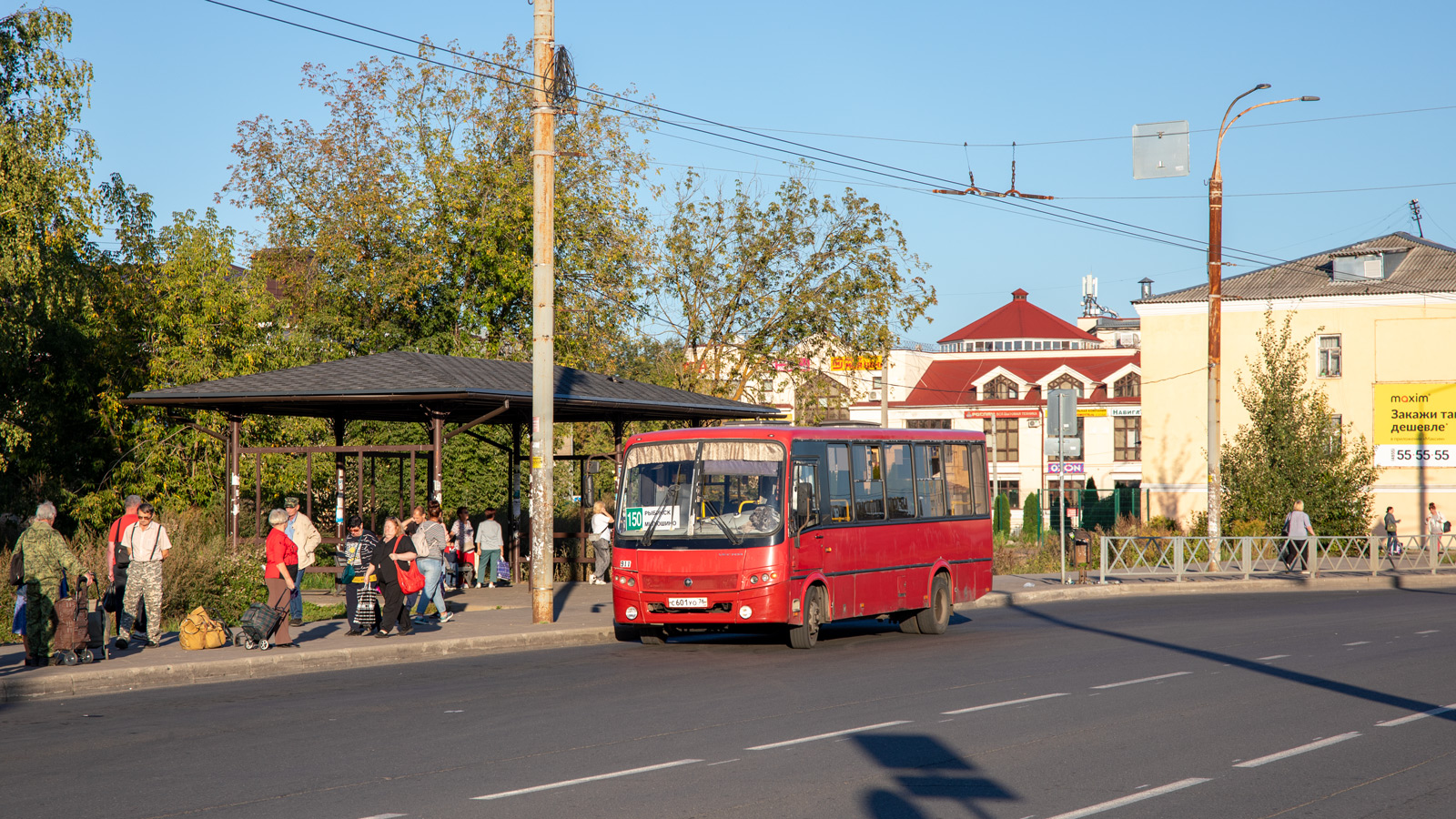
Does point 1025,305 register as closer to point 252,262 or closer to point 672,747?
point 252,262

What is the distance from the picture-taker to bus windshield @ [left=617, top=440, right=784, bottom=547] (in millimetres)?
16703

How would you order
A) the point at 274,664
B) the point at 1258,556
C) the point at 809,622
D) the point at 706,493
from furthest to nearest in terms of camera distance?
the point at 1258,556 < the point at 809,622 < the point at 706,493 < the point at 274,664

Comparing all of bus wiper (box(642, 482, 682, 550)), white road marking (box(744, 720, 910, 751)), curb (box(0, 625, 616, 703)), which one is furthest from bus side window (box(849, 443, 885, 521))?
white road marking (box(744, 720, 910, 751))

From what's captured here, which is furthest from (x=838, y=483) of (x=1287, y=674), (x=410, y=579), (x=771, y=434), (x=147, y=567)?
(x=147, y=567)

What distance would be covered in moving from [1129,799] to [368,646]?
10348mm

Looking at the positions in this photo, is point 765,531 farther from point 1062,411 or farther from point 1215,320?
point 1215,320

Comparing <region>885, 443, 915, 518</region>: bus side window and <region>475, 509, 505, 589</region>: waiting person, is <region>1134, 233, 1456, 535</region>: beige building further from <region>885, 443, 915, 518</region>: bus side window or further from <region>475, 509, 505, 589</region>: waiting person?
<region>885, 443, 915, 518</region>: bus side window

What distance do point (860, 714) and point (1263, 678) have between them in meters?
4.89

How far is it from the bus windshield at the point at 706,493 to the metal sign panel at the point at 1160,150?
596 inches

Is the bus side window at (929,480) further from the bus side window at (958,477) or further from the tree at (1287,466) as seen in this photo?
the tree at (1287,466)

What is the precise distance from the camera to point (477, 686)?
44.4 feet

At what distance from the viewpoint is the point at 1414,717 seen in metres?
11.2

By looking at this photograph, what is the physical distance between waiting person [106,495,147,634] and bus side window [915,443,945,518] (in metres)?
10.2

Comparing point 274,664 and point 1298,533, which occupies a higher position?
point 1298,533
